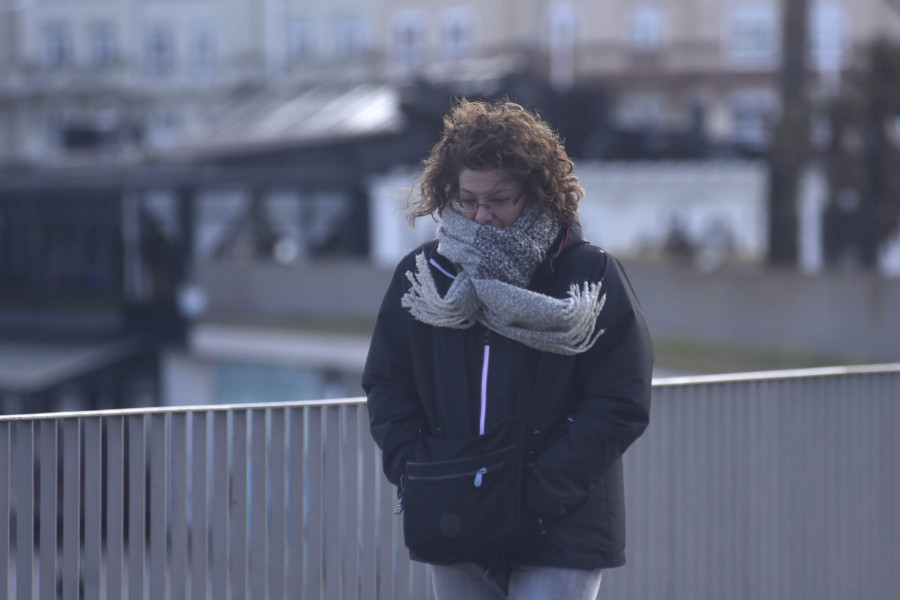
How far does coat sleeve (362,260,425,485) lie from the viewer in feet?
10.7

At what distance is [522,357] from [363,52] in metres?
55.9

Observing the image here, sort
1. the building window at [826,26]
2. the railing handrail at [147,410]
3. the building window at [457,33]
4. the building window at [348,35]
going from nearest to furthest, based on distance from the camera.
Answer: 1. the railing handrail at [147,410]
2. the building window at [826,26]
3. the building window at [457,33]
4. the building window at [348,35]

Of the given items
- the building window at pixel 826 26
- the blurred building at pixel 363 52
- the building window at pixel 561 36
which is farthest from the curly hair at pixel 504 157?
the building window at pixel 561 36

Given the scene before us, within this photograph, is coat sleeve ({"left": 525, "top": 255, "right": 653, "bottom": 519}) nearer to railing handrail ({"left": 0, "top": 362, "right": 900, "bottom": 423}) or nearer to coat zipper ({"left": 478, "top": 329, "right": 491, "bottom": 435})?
coat zipper ({"left": 478, "top": 329, "right": 491, "bottom": 435})

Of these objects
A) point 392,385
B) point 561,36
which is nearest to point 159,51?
point 561,36

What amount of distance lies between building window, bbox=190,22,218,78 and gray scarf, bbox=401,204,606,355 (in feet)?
192

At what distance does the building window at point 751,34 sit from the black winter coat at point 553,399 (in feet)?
164

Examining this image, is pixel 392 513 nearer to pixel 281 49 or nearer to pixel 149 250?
pixel 149 250

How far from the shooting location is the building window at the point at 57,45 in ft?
203

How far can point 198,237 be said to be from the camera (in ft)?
98.2

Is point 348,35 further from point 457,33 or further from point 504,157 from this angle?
point 504,157

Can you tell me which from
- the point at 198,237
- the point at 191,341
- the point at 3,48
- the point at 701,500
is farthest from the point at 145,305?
the point at 3,48

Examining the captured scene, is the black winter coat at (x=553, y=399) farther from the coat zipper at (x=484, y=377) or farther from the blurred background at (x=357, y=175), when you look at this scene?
the blurred background at (x=357, y=175)

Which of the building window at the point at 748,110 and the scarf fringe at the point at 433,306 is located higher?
the scarf fringe at the point at 433,306
